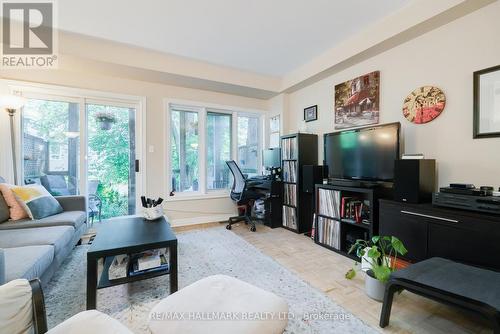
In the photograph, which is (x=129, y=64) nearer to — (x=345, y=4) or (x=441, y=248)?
(x=345, y=4)

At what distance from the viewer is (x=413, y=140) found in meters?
2.30

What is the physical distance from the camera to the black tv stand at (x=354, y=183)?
A: 2.42 metres

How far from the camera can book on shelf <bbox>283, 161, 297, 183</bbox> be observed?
3.38 m

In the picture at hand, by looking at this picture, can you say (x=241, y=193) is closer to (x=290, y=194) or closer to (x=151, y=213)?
(x=290, y=194)

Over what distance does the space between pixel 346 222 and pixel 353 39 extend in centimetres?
213

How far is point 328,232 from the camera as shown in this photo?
2695mm

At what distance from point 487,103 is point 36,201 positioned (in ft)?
14.0

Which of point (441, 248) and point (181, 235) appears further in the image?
point (181, 235)

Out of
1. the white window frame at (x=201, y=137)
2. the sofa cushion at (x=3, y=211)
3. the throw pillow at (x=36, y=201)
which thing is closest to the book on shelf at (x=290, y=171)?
the white window frame at (x=201, y=137)

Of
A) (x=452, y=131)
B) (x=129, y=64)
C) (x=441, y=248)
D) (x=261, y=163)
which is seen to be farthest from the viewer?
(x=261, y=163)

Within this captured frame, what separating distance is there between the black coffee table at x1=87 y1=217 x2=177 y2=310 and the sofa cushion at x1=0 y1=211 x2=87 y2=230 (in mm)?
591

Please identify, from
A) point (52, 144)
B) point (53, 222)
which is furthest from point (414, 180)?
point (52, 144)

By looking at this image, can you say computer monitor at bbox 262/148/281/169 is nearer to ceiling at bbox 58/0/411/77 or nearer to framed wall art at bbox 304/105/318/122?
framed wall art at bbox 304/105/318/122

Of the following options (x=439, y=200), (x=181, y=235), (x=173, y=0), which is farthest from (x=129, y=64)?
(x=439, y=200)
